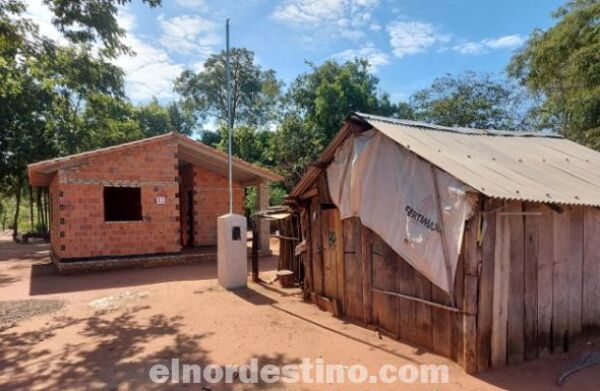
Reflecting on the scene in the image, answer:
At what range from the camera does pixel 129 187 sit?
13008mm

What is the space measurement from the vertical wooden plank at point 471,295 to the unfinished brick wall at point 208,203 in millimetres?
12447

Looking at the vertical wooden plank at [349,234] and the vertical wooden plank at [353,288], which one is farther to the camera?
the vertical wooden plank at [349,234]

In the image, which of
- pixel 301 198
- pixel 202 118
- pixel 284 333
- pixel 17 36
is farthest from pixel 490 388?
pixel 202 118

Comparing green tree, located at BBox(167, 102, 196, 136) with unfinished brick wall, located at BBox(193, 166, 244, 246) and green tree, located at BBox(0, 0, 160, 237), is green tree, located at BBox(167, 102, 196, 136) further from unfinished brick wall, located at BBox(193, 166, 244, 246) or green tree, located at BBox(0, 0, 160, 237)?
unfinished brick wall, located at BBox(193, 166, 244, 246)

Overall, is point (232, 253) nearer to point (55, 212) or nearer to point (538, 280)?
point (538, 280)

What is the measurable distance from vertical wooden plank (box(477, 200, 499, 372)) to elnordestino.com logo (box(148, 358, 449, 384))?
49 centimetres

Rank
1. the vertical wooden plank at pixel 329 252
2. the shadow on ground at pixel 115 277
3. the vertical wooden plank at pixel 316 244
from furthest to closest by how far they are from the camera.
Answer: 1. the shadow on ground at pixel 115 277
2. the vertical wooden plank at pixel 316 244
3. the vertical wooden plank at pixel 329 252

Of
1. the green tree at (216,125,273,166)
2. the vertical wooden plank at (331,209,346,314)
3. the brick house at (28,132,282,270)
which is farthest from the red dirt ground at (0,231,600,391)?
the green tree at (216,125,273,166)

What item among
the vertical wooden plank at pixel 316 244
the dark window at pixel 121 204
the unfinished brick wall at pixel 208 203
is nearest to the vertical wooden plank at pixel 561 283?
the vertical wooden plank at pixel 316 244

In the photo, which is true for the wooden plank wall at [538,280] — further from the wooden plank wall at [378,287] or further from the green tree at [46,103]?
the green tree at [46,103]

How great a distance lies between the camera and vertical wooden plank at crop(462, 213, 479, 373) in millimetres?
4730

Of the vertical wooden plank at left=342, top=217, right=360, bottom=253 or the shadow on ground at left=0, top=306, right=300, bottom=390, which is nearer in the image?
the shadow on ground at left=0, top=306, right=300, bottom=390

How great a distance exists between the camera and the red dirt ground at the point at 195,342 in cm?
474

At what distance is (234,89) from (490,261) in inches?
1203
